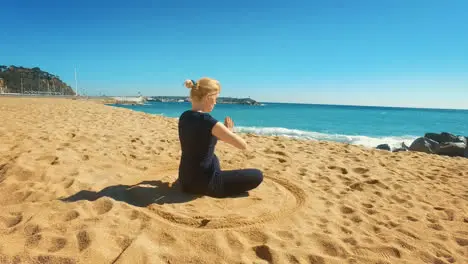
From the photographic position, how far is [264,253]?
2703mm

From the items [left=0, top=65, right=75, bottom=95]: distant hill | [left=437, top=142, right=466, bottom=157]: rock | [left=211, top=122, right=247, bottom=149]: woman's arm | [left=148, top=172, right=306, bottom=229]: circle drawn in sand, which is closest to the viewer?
[left=148, top=172, right=306, bottom=229]: circle drawn in sand

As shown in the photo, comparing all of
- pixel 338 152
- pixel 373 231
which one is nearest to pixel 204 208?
pixel 373 231

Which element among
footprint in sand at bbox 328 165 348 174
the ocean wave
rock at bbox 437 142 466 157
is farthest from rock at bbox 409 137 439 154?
footprint in sand at bbox 328 165 348 174

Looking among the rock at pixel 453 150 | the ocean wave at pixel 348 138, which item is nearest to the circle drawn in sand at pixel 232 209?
the rock at pixel 453 150

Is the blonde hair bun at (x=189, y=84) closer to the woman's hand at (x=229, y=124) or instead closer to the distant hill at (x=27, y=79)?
the woman's hand at (x=229, y=124)

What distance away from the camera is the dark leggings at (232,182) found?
3783 millimetres

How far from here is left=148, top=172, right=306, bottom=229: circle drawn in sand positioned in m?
3.13

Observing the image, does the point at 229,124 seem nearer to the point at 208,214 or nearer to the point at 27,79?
the point at 208,214

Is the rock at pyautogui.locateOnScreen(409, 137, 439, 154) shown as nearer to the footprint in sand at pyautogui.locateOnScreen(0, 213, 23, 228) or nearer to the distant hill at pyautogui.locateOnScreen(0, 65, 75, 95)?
the footprint in sand at pyautogui.locateOnScreen(0, 213, 23, 228)

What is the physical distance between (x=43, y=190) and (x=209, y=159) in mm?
2103

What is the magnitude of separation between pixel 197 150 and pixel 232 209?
2.68 ft

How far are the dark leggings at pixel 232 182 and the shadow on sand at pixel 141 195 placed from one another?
0.90 feet

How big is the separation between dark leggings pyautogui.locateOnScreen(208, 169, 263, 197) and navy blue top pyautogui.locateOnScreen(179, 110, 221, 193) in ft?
0.35

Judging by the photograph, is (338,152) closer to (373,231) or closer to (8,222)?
(373,231)
